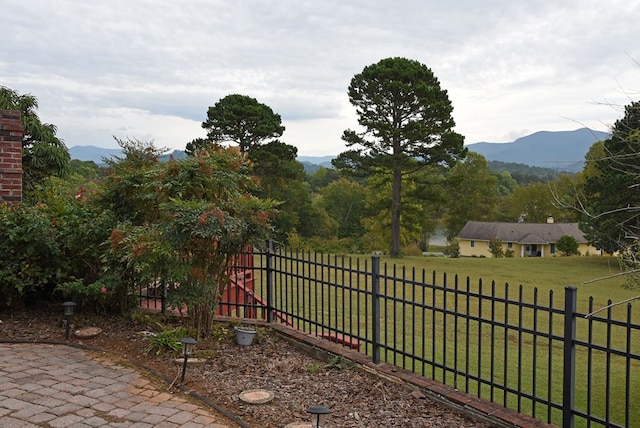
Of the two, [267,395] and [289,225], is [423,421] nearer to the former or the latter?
[267,395]

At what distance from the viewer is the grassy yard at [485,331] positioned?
14.0ft

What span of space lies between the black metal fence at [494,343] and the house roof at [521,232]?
3395 centimetres

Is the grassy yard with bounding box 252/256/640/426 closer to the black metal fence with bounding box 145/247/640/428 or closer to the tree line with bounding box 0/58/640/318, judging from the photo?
the black metal fence with bounding box 145/247/640/428

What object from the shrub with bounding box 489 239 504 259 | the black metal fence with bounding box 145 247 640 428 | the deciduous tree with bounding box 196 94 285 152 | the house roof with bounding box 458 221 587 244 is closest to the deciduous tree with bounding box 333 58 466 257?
the deciduous tree with bounding box 196 94 285 152

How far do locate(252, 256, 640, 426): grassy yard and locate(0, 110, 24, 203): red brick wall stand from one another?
394cm

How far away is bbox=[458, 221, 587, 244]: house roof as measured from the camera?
44.9m

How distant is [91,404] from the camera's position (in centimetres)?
374

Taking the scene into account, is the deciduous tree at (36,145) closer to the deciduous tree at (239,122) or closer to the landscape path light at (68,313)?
the landscape path light at (68,313)

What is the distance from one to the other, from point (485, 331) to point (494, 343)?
368 cm

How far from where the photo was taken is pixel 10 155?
6.72m

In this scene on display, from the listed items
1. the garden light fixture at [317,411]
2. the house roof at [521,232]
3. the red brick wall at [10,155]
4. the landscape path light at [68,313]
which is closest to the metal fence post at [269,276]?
the landscape path light at [68,313]

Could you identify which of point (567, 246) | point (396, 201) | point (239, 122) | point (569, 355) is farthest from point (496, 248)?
point (569, 355)

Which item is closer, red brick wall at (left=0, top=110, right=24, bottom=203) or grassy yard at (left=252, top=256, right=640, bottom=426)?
grassy yard at (left=252, top=256, right=640, bottom=426)

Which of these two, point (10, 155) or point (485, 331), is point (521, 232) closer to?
point (485, 331)
